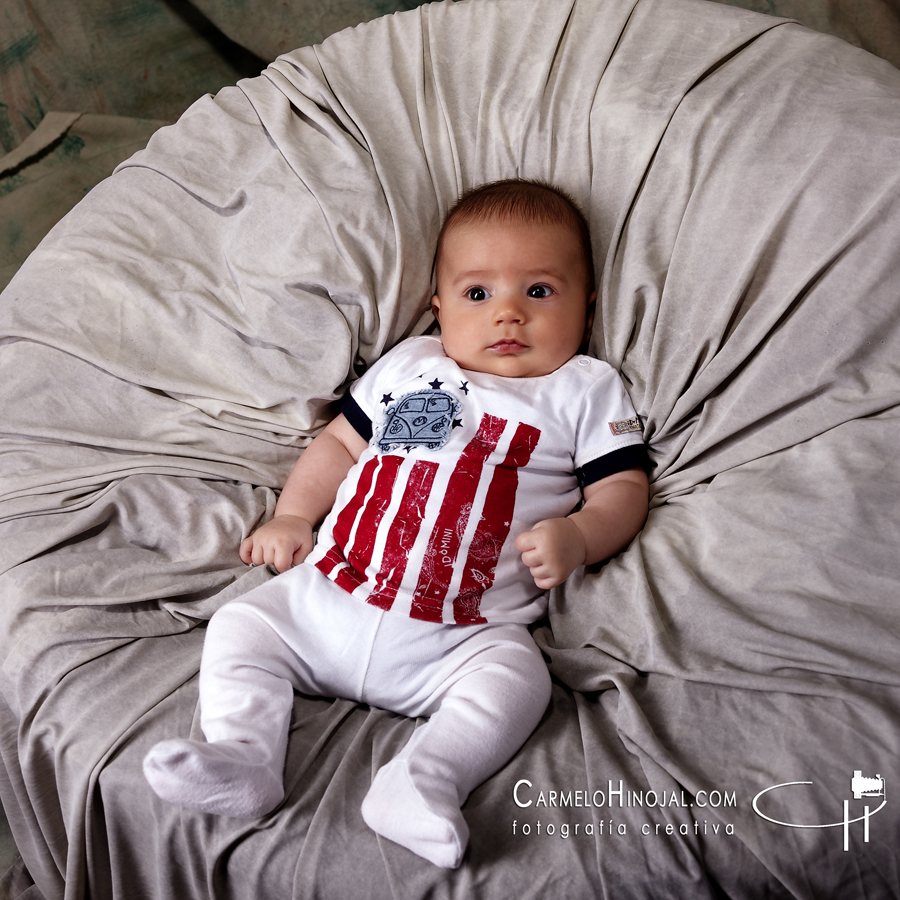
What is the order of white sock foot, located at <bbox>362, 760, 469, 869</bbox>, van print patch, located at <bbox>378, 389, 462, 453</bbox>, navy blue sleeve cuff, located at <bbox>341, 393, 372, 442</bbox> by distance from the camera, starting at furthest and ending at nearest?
navy blue sleeve cuff, located at <bbox>341, 393, 372, 442</bbox>, van print patch, located at <bbox>378, 389, 462, 453</bbox>, white sock foot, located at <bbox>362, 760, 469, 869</bbox>

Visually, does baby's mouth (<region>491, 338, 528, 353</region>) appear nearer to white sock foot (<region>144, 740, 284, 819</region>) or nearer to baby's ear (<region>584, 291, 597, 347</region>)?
baby's ear (<region>584, 291, 597, 347</region>)

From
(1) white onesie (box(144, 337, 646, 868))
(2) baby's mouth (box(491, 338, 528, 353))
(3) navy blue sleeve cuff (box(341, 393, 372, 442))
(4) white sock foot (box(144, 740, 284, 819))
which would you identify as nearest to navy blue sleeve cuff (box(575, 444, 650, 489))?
(1) white onesie (box(144, 337, 646, 868))

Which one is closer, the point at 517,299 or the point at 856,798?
the point at 856,798

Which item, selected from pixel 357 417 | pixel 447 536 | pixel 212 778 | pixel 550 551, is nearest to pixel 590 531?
pixel 550 551

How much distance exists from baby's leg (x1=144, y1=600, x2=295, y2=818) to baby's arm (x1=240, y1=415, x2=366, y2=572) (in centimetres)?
15

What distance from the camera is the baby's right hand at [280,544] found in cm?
134

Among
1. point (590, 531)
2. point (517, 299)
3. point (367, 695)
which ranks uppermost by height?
point (517, 299)

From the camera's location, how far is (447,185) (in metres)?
1.58

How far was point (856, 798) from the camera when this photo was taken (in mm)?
981

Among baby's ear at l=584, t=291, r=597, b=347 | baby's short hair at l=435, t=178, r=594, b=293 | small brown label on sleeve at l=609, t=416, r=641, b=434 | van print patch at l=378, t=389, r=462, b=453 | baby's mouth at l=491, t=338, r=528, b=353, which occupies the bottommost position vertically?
small brown label on sleeve at l=609, t=416, r=641, b=434

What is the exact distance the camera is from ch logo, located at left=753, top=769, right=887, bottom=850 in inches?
38.3

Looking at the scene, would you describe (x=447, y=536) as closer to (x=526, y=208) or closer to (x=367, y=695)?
(x=367, y=695)

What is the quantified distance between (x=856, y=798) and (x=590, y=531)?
472 millimetres

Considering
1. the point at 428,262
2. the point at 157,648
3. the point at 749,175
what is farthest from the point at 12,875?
the point at 749,175
